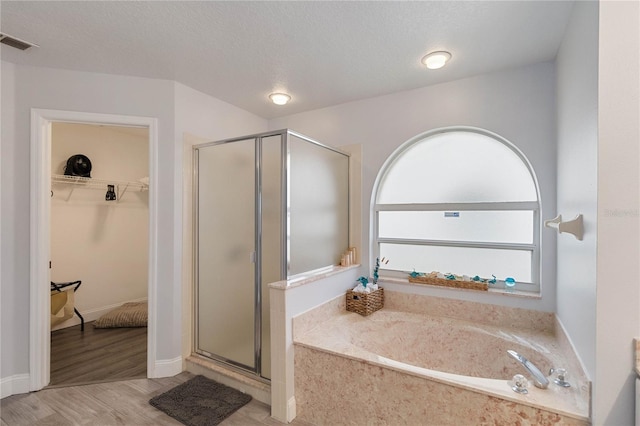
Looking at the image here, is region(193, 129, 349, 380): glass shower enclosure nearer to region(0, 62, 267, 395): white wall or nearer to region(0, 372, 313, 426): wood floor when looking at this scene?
region(0, 62, 267, 395): white wall

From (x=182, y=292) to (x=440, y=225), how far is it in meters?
2.34

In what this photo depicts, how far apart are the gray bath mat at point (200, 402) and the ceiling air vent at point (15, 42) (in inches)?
100

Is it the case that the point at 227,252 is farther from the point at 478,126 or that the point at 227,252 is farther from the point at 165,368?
the point at 478,126

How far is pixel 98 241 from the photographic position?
385 cm

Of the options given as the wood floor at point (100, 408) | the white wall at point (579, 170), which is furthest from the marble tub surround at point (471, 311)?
the wood floor at point (100, 408)

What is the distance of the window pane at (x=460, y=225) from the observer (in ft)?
7.71

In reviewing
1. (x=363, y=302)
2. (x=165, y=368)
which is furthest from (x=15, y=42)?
(x=363, y=302)

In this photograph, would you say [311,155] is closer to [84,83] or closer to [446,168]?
[446,168]

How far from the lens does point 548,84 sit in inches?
84.6

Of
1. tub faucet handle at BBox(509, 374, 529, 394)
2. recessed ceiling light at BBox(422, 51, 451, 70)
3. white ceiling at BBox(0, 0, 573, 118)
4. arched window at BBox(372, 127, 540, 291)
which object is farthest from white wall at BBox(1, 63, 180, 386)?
tub faucet handle at BBox(509, 374, 529, 394)

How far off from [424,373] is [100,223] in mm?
4188

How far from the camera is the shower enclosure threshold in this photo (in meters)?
2.17

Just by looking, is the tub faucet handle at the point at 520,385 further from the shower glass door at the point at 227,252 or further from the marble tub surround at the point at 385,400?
the shower glass door at the point at 227,252

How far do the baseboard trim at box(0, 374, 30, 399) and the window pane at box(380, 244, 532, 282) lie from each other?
3.01 m
